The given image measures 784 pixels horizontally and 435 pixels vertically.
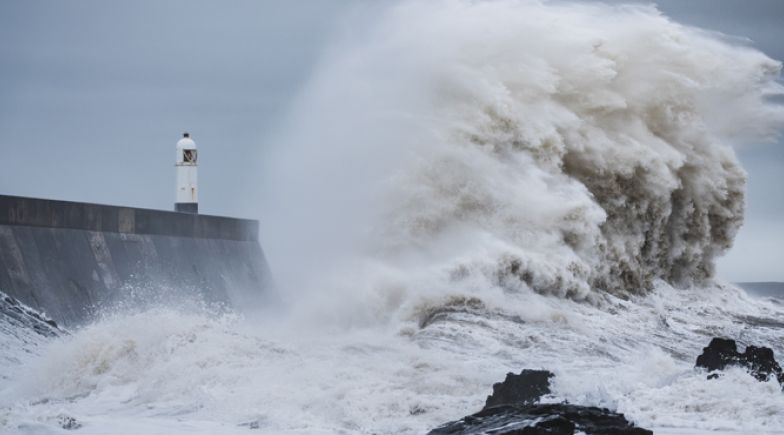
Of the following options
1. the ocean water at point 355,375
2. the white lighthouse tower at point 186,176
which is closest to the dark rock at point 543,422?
the ocean water at point 355,375

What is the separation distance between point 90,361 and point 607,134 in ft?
30.5

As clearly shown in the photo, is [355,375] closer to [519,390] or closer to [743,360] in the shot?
[519,390]

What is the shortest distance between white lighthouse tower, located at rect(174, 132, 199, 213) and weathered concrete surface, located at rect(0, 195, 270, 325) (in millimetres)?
643

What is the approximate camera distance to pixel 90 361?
1120 cm

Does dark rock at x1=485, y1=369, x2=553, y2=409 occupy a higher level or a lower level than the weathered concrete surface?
lower

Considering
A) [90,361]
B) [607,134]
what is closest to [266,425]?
[90,361]

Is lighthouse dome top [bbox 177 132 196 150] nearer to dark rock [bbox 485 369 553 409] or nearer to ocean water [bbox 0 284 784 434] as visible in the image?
ocean water [bbox 0 284 784 434]

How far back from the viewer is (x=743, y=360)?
10.4 meters

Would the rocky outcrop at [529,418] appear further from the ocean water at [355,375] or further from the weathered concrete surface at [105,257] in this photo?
the weathered concrete surface at [105,257]

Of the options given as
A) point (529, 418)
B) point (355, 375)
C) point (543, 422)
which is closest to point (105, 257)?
point (355, 375)

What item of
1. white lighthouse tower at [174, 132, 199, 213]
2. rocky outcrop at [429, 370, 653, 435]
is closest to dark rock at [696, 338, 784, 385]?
rocky outcrop at [429, 370, 653, 435]

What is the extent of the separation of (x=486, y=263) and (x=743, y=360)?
210 inches

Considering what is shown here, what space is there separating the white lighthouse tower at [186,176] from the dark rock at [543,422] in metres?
8.83

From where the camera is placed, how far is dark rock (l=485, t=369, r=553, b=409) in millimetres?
9469
